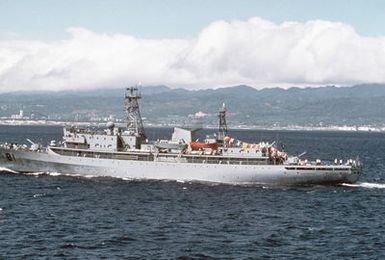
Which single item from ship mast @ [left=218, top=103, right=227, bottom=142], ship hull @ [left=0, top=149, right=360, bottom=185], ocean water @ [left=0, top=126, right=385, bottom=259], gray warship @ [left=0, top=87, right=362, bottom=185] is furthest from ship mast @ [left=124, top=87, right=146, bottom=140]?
ship mast @ [left=218, top=103, right=227, bottom=142]

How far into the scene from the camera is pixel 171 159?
269ft

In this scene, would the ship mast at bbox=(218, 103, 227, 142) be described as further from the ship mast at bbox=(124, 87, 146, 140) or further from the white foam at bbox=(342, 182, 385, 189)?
the white foam at bbox=(342, 182, 385, 189)

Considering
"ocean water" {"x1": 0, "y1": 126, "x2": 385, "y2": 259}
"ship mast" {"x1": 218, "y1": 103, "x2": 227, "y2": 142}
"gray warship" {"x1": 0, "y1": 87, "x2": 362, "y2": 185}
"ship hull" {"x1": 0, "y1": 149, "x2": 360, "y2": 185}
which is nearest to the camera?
"ocean water" {"x1": 0, "y1": 126, "x2": 385, "y2": 259}

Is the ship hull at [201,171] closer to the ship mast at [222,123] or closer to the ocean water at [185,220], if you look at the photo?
the ocean water at [185,220]

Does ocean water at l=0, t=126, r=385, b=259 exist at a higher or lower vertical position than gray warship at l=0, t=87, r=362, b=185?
lower

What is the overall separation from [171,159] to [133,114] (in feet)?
31.4

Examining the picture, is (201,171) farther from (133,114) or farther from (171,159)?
(133,114)

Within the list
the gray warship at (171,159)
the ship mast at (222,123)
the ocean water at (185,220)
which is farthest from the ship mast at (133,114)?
the ship mast at (222,123)

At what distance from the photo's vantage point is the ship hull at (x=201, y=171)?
260ft

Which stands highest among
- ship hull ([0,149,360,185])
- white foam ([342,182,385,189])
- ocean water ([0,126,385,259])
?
ship hull ([0,149,360,185])

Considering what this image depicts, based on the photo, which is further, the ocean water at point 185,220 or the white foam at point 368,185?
the white foam at point 368,185

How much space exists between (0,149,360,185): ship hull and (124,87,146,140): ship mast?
608 centimetres

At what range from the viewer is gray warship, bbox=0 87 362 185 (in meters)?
79.5

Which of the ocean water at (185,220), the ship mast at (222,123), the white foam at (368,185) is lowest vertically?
the ocean water at (185,220)
